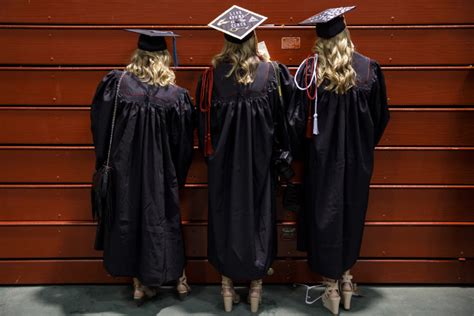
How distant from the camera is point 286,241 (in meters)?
4.03

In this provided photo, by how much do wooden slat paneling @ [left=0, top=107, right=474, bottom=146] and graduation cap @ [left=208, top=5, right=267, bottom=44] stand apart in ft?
4.16

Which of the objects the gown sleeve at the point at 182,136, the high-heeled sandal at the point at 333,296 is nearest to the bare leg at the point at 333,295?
the high-heeled sandal at the point at 333,296

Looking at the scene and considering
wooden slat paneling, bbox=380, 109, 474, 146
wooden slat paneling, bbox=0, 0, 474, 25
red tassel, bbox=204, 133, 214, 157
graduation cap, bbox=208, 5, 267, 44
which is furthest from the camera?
wooden slat paneling, bbox=380, 109, 474, 146

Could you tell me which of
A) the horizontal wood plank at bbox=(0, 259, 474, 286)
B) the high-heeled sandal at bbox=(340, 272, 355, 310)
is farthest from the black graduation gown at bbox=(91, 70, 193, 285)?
the high-heeled sandal at bbox=(340, 272, 355, 310)

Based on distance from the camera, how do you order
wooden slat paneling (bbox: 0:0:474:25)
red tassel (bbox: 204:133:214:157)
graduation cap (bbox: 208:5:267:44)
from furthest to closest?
wooden slat paneling (bbox: 0:0:474:25)
red tassel (bbox: 204:133:214:157)
graduation cap (bbox: 208:5:267:44)

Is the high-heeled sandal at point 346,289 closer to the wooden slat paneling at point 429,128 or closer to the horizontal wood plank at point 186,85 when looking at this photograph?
the wooden slat paneling at point 429,128

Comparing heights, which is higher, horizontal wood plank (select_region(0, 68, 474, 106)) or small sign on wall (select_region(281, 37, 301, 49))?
small sign on wall (select_region(281, 37, 301, 49))

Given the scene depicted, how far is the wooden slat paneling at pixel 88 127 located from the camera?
3900mm

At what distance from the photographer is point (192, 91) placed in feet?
12.8

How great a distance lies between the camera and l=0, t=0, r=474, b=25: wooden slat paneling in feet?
12.4

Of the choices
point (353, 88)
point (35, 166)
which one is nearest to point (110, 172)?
point (35, 166)

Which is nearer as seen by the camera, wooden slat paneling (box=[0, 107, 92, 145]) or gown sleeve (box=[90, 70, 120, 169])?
gown sleeve (box=[90, 70, 120, 169])

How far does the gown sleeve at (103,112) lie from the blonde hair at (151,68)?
0.50 ft

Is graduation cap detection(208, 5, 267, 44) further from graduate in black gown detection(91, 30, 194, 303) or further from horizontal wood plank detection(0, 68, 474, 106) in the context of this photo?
horizontal wood plank detection(0, 68, 474, 106)
